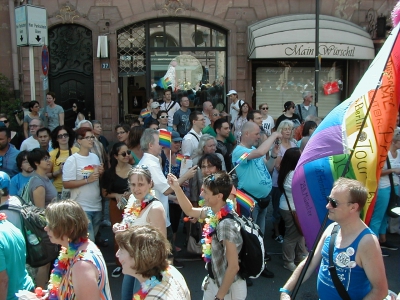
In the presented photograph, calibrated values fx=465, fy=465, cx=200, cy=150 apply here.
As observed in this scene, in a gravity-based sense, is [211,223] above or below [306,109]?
below

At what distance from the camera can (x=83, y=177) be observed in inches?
213

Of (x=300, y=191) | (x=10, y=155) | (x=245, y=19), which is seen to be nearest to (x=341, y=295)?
(x=300, y=191)

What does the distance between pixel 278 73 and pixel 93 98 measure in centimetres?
542

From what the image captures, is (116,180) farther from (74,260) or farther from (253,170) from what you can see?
(74,260)

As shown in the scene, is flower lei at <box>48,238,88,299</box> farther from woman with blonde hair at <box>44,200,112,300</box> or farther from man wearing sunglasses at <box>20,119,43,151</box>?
man wearing sunglasses at <box>20,119,43,151</box>

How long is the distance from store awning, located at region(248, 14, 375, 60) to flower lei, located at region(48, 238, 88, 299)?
10041 mm

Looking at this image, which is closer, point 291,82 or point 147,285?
point 147,285

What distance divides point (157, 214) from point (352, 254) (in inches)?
65.6

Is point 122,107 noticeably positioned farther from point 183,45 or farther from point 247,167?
point 247,167

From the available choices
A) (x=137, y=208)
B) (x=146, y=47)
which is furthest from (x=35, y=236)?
(x=146, y=47)

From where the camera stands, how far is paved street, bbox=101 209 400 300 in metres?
5.11

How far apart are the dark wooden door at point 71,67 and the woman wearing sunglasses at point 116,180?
778 cm

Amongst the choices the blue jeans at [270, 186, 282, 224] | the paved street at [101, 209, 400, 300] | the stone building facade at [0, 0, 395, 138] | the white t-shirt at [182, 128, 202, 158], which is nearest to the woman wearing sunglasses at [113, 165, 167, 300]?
the paved street at [101, 209, 400, 300]

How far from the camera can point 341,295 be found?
9.12 ft
